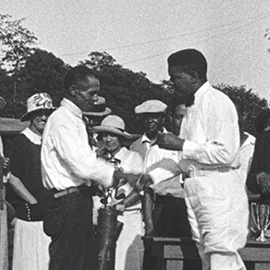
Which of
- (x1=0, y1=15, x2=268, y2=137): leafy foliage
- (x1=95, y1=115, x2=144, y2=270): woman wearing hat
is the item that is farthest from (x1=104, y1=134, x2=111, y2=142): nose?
(x1=0, y1=15, x2=268, y2=137): leafy foliage

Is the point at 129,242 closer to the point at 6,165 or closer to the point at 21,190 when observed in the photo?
the point at 21,190

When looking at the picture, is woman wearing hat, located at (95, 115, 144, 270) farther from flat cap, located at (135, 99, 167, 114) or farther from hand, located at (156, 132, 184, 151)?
hand, located at (156, 132, 184, 151)

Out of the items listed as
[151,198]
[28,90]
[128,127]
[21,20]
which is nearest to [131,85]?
[128,127]

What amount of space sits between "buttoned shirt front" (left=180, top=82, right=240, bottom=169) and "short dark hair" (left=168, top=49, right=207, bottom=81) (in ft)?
0.36

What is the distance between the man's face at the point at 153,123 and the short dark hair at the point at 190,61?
8.95 feet

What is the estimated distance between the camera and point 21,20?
33000 mm

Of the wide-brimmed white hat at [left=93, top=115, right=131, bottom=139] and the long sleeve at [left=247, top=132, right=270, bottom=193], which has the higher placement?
the wide-brimmed white hat at [left=93, top=115, right=131, bottom=139]

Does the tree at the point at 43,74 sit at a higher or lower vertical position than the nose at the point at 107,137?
higher

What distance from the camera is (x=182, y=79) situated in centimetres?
553

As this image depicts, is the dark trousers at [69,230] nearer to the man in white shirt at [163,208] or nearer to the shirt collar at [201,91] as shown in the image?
the man in white shirt at [163,208]

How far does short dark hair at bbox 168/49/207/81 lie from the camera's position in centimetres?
550

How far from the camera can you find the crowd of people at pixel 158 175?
5332 mm

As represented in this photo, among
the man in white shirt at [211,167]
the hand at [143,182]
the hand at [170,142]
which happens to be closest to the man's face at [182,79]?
the man in white shirt at [211,167]

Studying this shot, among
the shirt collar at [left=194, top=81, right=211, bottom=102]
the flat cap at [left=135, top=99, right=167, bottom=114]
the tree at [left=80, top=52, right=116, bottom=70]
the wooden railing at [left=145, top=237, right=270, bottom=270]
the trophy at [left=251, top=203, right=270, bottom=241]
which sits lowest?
the wooden railing at [left=145, top=237, right=270, bottom=270]
